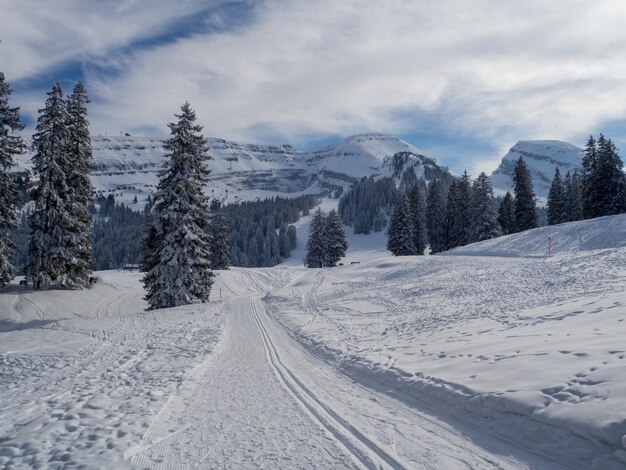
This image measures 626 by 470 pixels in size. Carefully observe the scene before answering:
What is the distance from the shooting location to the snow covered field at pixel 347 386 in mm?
4977

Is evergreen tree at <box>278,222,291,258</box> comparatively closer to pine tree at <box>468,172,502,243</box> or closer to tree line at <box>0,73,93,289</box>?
pine tree at <box>468,172,502,243</box>

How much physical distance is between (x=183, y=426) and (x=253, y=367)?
12.8ft

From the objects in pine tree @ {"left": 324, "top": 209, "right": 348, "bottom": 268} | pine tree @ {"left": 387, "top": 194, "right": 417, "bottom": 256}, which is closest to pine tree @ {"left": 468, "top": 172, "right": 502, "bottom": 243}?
pine tree @ {"left": 387, "top": 194, "right": 417, "bottom": 256}

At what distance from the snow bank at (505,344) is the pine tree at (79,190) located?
14558 millimetres

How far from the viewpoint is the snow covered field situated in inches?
196

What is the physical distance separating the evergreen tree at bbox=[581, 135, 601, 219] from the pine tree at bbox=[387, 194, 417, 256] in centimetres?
2142

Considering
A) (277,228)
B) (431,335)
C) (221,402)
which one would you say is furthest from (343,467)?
(277,228)

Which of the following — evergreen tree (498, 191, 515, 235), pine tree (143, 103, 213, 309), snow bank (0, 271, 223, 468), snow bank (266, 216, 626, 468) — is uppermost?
evergreen tree (498, 191, 515, 235)

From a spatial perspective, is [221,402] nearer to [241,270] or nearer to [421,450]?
[421,450]

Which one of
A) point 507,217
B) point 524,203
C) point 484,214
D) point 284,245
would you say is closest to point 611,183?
point 524,203

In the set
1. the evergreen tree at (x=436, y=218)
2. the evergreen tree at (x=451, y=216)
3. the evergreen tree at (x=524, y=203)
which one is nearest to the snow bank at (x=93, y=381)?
the evergreen tree at (x=451, y=216)

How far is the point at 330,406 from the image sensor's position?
6.88 metres

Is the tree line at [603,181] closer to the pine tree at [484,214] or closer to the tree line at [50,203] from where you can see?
the pine tree at [484,214]

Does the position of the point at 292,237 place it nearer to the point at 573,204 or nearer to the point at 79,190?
the point at 573,204
